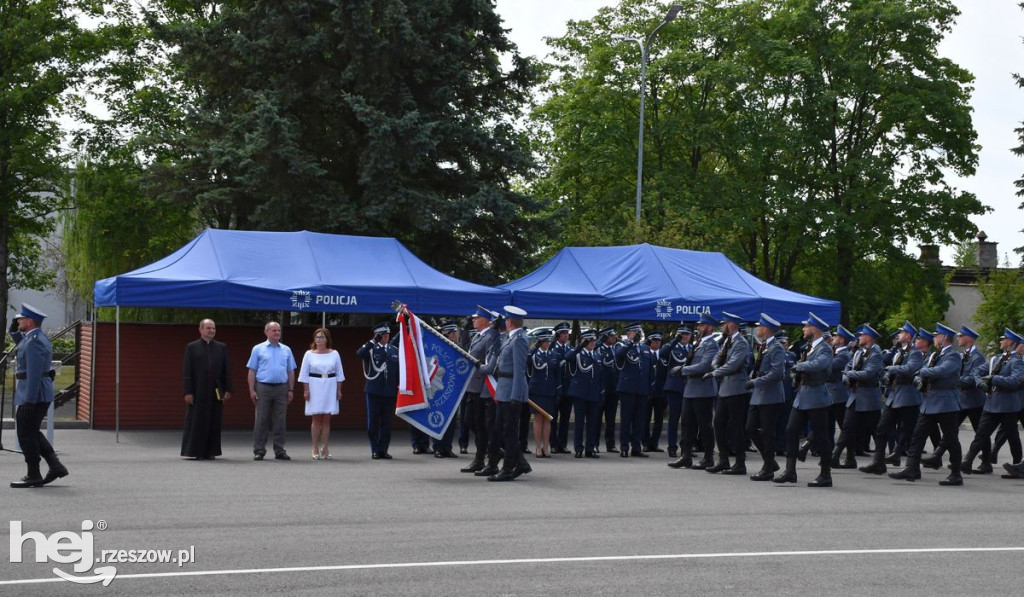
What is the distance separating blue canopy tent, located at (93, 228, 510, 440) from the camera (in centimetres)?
1820

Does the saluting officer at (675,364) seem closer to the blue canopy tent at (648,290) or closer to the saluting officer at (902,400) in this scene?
the blue canopy tent at (648,290)

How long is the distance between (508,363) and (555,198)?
27372 millimetres

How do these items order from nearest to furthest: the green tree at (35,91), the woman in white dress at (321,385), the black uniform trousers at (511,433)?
1. the black uniform trousers at (511,433)
2. the woman in white dress at (321,385)
3. the green tree at (35,91)

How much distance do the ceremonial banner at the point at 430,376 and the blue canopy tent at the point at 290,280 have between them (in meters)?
4.65

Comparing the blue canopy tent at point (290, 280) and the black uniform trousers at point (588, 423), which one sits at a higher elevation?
the blue canopy tent at point (290, 280)

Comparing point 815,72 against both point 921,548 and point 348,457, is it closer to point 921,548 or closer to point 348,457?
point 348,457

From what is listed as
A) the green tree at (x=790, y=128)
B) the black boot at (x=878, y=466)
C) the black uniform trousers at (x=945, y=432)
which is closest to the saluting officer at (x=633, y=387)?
the black boot at (x=878, y=466)

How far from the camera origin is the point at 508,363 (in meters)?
13.8

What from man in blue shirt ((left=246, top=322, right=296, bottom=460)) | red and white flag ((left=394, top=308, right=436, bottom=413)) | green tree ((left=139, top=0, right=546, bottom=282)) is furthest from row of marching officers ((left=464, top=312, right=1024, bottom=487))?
green tree ((left=139, top=0, right=546, bottom=282))

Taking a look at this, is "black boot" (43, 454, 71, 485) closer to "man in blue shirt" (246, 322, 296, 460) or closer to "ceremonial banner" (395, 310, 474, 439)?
"man in blue shirt" (246, 322, 296, 460)

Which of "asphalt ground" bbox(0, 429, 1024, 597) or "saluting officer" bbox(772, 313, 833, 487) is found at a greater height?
"saluting officer" bbox(772, 313, 833, 487)

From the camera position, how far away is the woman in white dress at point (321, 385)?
52.2 feet

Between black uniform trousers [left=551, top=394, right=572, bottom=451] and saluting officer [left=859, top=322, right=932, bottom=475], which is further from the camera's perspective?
black uniform trousers [left=551, top=394, right=572, bottom=451]

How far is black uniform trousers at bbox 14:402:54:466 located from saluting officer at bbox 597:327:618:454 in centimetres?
884
